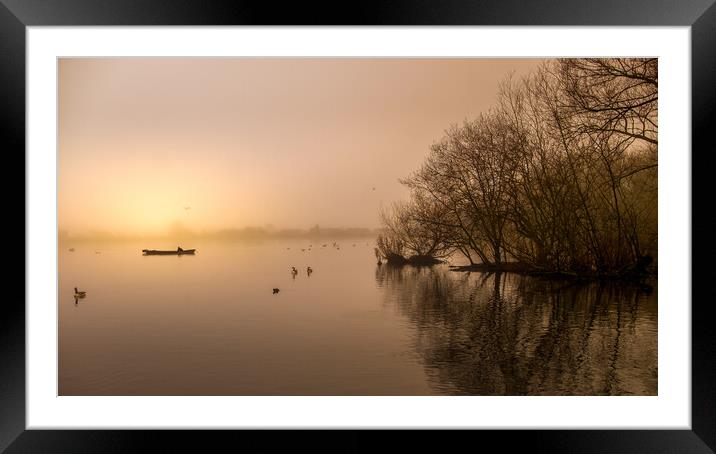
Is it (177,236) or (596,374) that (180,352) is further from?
(596,374)

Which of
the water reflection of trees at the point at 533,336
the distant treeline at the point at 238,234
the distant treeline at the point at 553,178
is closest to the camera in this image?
the water reflection of trees at the point at 533,336

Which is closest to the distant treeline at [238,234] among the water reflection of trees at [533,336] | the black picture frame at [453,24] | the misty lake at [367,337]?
the misty lake at [367,337]

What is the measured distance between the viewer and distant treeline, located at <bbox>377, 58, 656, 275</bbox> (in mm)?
6199

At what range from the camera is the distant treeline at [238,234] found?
8.85m

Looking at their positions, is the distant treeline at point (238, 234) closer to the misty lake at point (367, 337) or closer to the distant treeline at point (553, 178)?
the distant treeline at point (553, 178)

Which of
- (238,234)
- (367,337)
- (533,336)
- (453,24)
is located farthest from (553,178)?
(453,24)

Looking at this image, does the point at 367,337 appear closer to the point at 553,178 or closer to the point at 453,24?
the point at 553,178

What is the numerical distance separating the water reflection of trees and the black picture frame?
69.9 inches

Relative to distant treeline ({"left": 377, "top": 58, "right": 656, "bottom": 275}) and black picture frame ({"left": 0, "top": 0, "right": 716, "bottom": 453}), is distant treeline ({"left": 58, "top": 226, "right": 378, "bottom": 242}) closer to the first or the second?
distant treeline ({"left": 377, "top": 58, "right": 656, "bottom": 275})

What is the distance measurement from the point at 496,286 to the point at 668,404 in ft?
18.6

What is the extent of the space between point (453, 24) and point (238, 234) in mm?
7482

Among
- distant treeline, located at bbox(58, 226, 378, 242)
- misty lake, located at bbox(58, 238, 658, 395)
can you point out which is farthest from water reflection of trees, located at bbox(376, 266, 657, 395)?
distant treeline, located at bbox(58, 226, 378, 242)

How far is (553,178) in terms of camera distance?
7441mm

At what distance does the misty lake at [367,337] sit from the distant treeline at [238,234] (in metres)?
0.87
